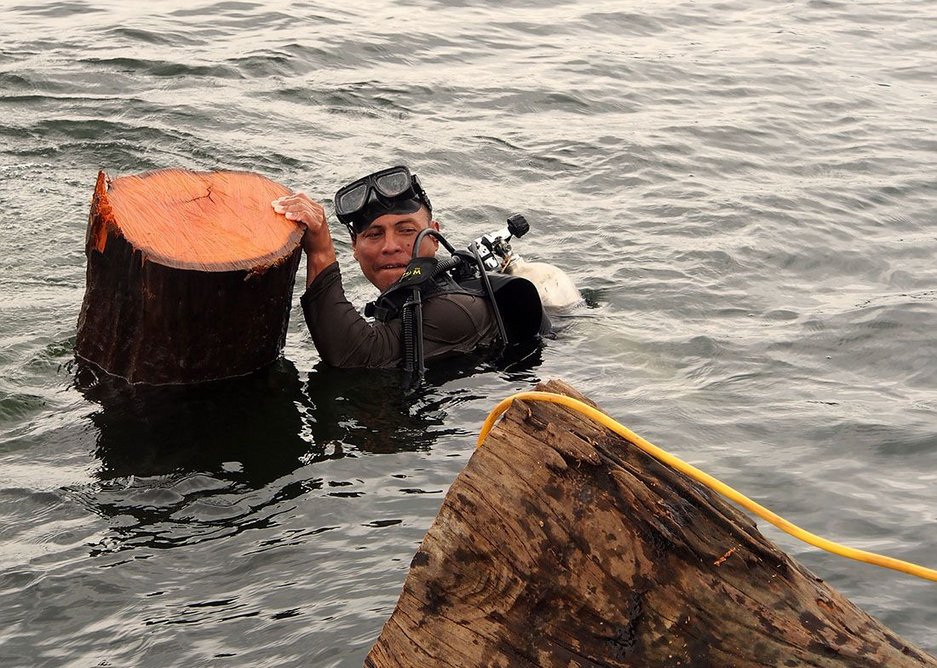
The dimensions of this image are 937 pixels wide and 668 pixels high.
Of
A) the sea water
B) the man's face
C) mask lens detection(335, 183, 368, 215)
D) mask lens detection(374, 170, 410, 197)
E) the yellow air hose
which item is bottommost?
the sea water

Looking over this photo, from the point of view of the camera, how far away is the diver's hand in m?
5.18

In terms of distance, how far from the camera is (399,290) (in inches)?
226

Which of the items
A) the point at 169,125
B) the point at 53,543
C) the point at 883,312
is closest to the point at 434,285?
the point at 53,543

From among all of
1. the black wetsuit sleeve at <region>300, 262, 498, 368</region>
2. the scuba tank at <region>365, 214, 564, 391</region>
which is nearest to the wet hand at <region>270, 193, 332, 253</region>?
the black wetsuit sleeve at <region>300, 262, 498, 368</region>

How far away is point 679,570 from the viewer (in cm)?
256

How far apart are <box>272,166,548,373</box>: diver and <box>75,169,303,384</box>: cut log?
229 mm

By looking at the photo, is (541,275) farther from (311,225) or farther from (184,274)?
(184,274)

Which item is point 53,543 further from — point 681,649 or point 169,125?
point 169,125

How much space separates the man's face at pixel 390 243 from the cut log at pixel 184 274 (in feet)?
3.06

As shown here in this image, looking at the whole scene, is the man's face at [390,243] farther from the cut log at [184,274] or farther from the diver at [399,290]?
the cut log at [184,274]

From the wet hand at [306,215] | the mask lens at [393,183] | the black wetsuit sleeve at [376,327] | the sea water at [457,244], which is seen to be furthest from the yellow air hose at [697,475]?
the mask lens at [393,183]

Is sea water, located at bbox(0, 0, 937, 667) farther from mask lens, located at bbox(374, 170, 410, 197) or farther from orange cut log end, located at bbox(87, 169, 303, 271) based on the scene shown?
mask lens, located at bbox(374, 170, 410, 197)

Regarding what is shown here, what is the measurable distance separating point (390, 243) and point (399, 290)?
514 millimetres

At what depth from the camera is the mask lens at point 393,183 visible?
605 centimetres
